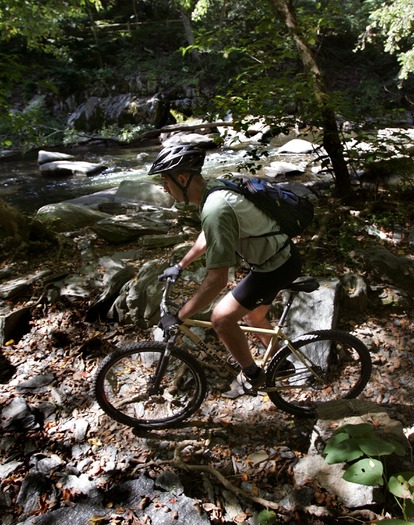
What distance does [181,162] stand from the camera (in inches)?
94.7

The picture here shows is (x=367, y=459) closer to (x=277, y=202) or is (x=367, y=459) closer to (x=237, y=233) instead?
(x=237, y=233)

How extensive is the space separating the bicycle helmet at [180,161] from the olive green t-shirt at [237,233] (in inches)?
6.8

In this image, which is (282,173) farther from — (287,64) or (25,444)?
(287,64)

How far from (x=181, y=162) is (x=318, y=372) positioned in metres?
2.23

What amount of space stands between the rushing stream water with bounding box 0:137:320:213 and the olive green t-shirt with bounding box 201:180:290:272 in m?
8.53

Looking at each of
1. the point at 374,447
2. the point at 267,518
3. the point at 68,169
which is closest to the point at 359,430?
the point at 374,447

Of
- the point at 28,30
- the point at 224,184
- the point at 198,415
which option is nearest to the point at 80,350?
the point at 198,415

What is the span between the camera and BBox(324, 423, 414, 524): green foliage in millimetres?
1895

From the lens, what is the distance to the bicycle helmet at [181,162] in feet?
7.91

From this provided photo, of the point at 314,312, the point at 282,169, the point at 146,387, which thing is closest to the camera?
the point at 146,387

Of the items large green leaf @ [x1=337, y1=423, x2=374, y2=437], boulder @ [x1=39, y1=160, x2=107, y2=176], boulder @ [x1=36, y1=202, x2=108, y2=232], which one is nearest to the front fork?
large green leaf @ [x1=337, y1=423, x2=374, y2=437]

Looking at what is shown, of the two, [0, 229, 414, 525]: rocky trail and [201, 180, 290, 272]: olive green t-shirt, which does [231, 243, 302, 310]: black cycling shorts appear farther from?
[0, 229, 414, 525]: rocky trail

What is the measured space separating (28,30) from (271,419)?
10.1 meters

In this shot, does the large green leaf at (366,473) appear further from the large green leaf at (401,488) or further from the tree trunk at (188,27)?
the tree trunk at (188,27)
